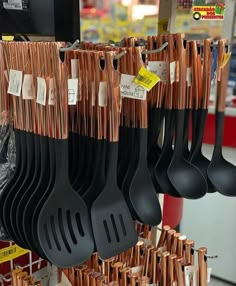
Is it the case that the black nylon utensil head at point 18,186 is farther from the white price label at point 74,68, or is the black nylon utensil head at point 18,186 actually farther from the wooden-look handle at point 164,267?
the wooden-look handle at point 164,267

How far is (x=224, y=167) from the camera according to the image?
875 mm

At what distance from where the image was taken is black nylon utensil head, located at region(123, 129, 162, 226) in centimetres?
74

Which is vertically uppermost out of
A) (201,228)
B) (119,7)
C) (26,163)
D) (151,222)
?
(119,7)

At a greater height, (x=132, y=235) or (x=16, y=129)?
(x=16, y=129)

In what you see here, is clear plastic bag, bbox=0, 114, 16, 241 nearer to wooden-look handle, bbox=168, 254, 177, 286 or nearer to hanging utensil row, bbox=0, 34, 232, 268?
hanging utensil row, bbox=0, 34, 232, 268

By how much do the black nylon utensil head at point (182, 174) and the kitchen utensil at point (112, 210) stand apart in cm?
16

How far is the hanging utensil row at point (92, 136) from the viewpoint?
0.64m

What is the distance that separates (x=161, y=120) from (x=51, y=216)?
1.03ft

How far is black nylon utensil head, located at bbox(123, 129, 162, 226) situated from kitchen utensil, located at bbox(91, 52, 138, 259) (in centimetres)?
5

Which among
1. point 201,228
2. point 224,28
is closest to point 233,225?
point 201,228

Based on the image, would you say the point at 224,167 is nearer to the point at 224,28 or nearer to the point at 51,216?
the point at 51,216

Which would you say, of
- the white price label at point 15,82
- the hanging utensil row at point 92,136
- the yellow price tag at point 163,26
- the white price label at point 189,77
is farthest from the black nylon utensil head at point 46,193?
the yellow price tag at point 163,26

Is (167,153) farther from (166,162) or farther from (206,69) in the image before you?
(206,69)

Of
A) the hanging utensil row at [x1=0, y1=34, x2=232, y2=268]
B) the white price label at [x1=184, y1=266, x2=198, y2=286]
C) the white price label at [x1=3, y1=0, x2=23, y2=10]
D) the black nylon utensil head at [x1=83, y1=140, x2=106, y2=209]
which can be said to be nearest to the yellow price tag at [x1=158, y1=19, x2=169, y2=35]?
the hanging utensil row at [x1=0, y1=34, x2=232, y2=268]
